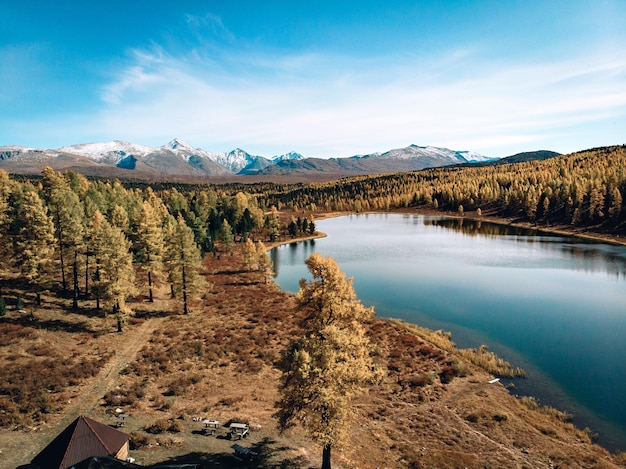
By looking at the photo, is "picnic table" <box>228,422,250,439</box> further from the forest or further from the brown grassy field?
the forest

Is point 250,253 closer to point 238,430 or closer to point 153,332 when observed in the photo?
point 153,332

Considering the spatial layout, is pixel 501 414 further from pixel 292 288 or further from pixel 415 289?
pixel 292 288

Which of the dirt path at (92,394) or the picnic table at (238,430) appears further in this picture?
the picnic table at (238,430)

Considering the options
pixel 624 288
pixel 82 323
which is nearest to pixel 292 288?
pixel 82 323

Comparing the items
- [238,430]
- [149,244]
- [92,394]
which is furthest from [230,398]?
[149,244]

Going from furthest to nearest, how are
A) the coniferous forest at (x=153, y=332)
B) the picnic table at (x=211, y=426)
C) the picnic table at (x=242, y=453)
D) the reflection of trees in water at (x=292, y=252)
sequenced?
the reflection of trees in water at (x=292, y=252), the coniferous forest at (x=153, y=332), the picnic table at (x=211, y=426), the picnic table at (x=242, y=453)

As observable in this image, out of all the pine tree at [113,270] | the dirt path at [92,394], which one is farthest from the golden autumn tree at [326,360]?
the pine tree at [113,270]

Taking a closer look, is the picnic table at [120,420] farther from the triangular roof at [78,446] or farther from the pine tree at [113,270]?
the pine tree at [113,270]
